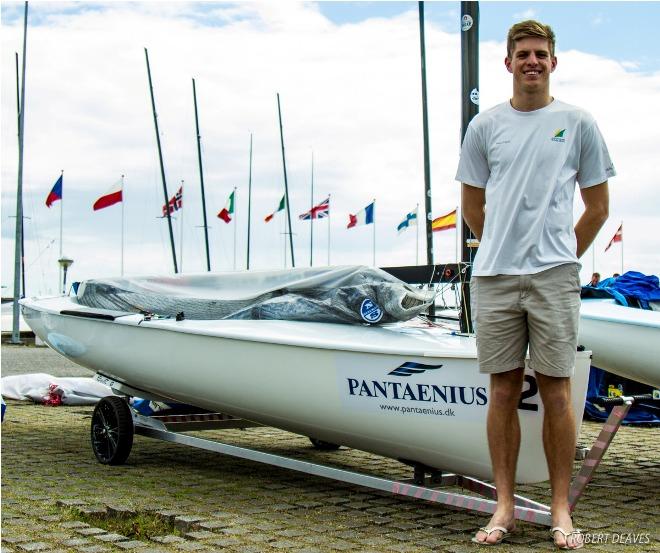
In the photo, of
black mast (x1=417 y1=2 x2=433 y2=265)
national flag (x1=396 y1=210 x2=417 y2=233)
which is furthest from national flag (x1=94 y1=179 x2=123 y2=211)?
black mast (x1=417 y1=2 x2=433 y2=265)

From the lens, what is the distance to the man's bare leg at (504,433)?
13.0 feet

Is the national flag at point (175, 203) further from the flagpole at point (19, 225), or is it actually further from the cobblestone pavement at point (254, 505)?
the cobblestone pavement at point (254, 505)

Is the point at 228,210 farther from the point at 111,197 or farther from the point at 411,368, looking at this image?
the point at 411,368

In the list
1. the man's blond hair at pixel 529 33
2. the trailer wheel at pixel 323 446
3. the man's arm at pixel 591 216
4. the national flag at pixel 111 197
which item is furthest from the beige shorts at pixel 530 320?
the national flag at pixel 111 197

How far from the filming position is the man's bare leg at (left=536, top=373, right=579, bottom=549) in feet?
12.7

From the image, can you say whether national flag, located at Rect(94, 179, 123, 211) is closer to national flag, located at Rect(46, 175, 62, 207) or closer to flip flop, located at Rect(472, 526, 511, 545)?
national flag, located at Rect(46, 175, 62, 207)

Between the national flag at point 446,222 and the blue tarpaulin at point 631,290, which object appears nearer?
the blue tarpaulin at point 631,290

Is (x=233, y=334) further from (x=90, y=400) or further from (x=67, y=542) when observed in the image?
(x=90, y=400)

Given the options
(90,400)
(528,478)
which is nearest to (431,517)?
(528,478)

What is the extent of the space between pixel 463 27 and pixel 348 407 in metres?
3.32

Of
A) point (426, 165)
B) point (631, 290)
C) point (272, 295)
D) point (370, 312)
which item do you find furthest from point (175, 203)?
point (370, 312)

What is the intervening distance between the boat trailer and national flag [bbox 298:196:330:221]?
974 inches

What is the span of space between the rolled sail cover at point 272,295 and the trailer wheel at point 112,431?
646 millimetres

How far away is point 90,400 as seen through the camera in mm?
9500
